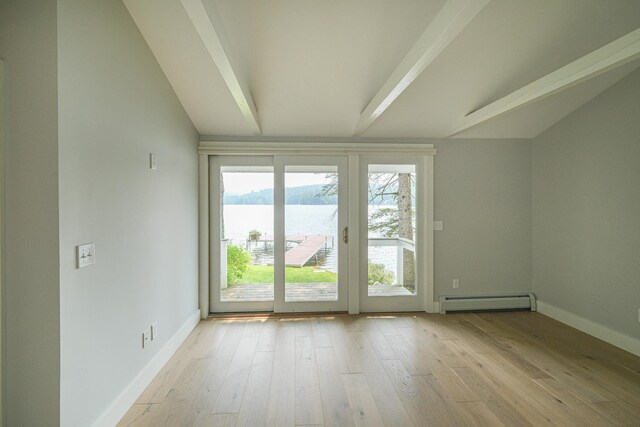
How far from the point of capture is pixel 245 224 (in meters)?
3.89

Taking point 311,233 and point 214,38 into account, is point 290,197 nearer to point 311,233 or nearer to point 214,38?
point 311,233

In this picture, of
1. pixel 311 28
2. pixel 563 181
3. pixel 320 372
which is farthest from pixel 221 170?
pixel 563 181

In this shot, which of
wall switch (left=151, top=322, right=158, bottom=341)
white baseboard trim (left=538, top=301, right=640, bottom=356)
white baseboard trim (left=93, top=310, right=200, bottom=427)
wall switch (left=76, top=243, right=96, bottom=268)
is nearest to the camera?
wall switch (left=76, top=243, right=96, bottom=268)

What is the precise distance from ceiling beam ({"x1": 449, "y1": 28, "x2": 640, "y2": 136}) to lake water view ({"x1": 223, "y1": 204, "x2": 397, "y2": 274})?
6.60ft

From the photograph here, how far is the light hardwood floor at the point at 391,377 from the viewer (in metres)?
2.03

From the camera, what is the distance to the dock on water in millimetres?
→ 3926

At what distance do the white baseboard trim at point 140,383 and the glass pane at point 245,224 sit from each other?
2.74ft

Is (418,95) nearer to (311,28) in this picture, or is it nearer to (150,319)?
(311,28)

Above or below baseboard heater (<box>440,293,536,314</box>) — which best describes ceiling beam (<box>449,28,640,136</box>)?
above

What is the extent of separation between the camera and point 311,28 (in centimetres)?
235

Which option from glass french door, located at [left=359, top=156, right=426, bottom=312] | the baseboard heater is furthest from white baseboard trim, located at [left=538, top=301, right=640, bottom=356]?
glass french door, located at [left=359, top=156, right=426, bottom=312]

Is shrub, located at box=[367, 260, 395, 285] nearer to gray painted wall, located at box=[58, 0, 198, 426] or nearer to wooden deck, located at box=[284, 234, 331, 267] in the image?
wooden deck, located at box=[284, 234, 331, 267]

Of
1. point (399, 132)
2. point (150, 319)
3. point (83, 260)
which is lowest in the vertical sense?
point (150, 319)

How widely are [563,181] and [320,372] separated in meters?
3.42
